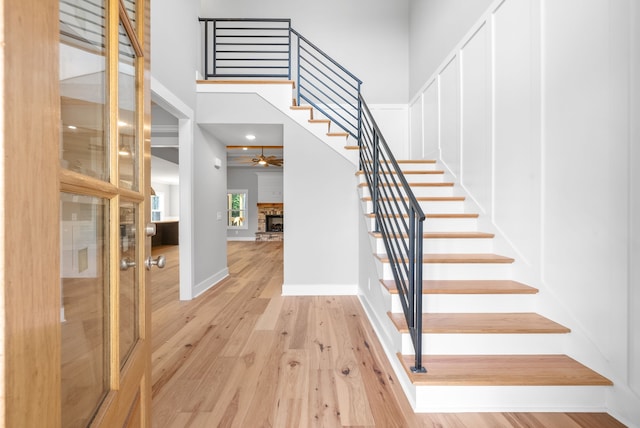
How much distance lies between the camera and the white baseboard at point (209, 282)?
3.48 m

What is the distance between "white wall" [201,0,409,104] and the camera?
188 inches

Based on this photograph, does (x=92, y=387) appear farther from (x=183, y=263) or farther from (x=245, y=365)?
(x=183, y=263)

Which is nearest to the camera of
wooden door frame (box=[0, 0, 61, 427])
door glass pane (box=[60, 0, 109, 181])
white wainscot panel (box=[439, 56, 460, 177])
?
wooden door frame (box=[0, 0, 61, 427])

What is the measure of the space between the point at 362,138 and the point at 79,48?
315cm

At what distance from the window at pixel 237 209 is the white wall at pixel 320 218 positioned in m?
7.42

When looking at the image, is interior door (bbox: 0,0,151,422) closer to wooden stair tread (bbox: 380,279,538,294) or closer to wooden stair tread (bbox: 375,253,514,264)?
wooden stair tread (bbox: 380,279,538,294)

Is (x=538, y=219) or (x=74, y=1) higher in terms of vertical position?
(x=74, y=1)

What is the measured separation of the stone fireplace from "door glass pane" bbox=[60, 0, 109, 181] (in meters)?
9.71

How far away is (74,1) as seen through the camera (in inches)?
27.4

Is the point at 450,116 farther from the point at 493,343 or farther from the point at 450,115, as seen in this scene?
the point at 493,343

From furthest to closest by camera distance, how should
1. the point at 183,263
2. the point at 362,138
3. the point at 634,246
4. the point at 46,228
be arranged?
the point at 362,138 < the point at 183,263 < the point at 634,246 < the point at 46,228

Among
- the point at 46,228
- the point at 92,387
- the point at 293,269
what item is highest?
the point at 46,228

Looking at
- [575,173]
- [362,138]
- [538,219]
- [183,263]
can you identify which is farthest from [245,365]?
[362,138]

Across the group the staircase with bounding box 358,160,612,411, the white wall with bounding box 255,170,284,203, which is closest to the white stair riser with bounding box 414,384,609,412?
the staircase with bounding box 358,160,612,411
